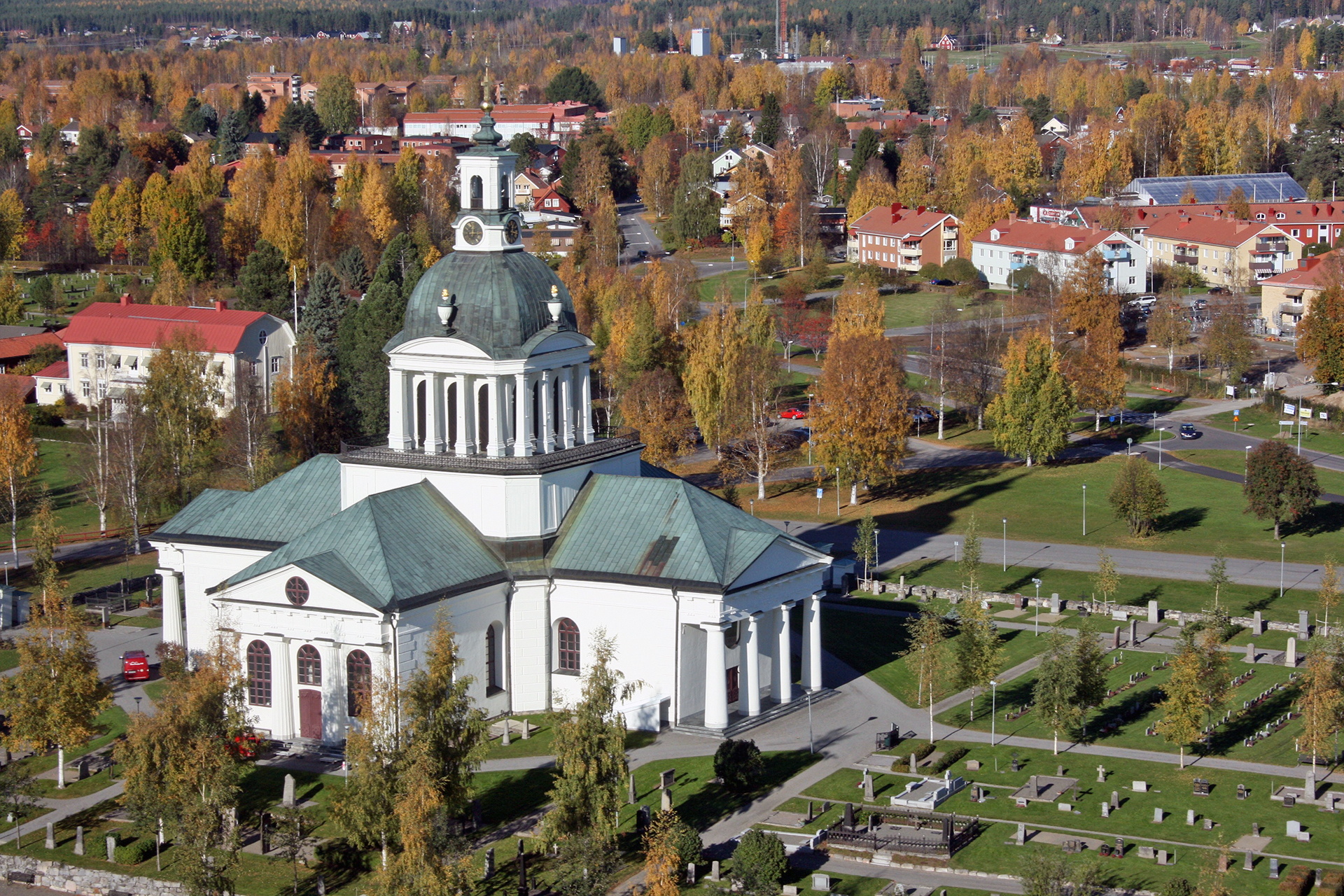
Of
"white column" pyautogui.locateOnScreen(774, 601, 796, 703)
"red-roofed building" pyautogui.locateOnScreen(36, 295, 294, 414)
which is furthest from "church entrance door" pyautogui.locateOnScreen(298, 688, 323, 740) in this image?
"red-roofed building" pyautogui.locateOnScreen(36, 295, 294, 414)

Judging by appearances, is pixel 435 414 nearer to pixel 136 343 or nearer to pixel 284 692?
pixel 284 692

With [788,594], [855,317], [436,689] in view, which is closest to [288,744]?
[436,689]

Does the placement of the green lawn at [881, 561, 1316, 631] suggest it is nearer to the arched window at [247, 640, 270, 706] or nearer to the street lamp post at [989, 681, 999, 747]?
the street lamp post at [989, 681, 999, 747]

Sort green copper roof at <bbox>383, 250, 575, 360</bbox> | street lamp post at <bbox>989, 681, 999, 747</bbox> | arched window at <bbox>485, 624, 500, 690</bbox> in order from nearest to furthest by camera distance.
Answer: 1. street lamp post at <bbox>989, 681, 999, 747</bbox>
2. arched window at <bbox>485, 624, 500, 690</bbox>
3. green copper roof at <bbox>383, 250, 575, 360</bbox>

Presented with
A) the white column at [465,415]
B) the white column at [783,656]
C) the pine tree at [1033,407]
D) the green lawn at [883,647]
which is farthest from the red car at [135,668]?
the pine tree at [1033,407]

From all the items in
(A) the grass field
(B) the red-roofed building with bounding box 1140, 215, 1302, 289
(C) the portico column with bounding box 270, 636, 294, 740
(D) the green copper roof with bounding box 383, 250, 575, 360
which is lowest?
(A) the grass field

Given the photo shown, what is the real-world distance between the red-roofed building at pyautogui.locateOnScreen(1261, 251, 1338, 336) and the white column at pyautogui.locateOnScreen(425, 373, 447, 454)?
83557 millimetres

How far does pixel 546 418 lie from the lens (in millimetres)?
63469

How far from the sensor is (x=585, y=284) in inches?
4843

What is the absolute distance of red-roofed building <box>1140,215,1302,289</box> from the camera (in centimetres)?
15062

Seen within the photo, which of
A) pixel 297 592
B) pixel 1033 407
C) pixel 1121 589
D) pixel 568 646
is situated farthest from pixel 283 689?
pixel 1033 407

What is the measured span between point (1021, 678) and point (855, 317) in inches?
1771

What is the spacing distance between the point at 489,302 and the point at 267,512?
10897mm

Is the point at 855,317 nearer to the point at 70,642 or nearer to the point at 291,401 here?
the point at 291,401
